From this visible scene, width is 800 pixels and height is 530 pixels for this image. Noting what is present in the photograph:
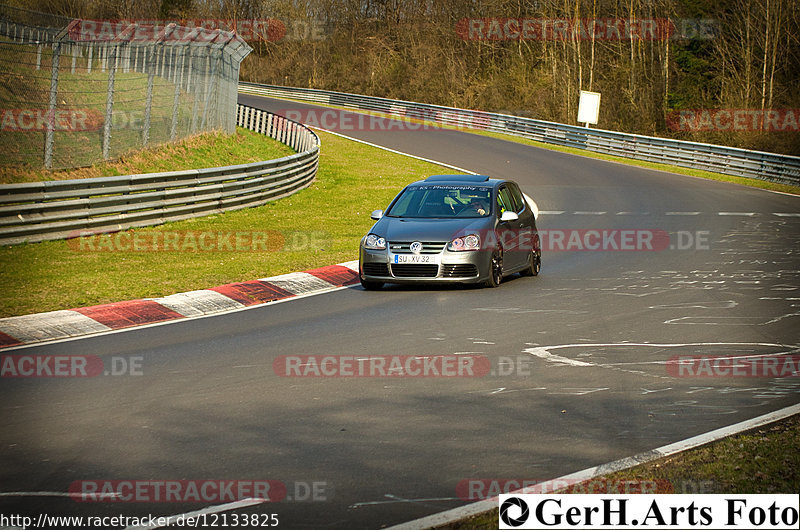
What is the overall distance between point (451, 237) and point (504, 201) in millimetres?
1998

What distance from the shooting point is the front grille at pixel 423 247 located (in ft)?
44.7

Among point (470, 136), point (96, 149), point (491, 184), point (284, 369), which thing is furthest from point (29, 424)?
point (470, 136)

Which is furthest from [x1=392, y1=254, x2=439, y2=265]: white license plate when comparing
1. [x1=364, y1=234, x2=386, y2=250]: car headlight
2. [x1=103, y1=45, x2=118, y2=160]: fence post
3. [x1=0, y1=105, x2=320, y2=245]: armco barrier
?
[x1=103, y1=45, x2=118, y2=160]: fence post

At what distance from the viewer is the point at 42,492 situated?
5.45 meters

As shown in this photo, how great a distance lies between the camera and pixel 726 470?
5.61m

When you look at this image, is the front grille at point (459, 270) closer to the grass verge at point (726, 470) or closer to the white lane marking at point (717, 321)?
the white lane marking at point (717, 321)

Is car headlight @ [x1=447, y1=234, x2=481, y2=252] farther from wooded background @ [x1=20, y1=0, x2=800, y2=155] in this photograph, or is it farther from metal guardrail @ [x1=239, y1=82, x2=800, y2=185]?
wooded background @ [x1=20, y1=0, x2=800, y2=155]

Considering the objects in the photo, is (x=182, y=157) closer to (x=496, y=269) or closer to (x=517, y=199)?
(x=517, y=199)

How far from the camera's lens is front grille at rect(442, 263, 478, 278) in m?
13.6

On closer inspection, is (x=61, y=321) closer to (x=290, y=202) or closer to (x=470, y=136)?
(x=290, y=202)

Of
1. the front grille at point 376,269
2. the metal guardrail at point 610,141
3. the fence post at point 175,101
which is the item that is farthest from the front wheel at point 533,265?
the metal guardrail at point 610,141

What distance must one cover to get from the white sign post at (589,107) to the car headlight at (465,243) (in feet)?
136

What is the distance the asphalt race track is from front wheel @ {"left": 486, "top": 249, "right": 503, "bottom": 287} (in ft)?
0.69

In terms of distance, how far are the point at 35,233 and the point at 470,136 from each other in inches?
1432
